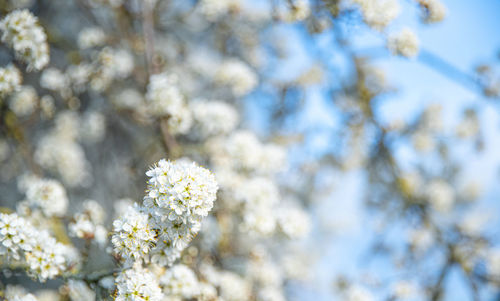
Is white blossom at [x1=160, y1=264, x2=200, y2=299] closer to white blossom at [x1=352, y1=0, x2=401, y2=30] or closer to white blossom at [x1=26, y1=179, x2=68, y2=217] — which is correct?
white blossom at [x1=26, y1=179, x2=68, y2=217]

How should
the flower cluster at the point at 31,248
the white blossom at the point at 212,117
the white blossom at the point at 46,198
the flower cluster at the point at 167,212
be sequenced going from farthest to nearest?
the white blossom at the point at 212,117 → the white blossom at the point at 46,198 → the flower cluster at the point at 31,248 → the flower cluster at the point at 167,212

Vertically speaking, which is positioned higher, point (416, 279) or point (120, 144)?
point (120, 144)

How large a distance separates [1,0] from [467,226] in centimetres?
575

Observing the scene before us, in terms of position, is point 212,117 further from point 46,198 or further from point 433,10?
point 433,10

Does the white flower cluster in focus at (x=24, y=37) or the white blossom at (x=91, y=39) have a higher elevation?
the white blossom at (x=91, y=39)

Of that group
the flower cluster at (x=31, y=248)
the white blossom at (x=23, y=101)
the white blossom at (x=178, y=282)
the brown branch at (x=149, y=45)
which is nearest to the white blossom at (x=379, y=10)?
the brown branch at (x=149, y=45)

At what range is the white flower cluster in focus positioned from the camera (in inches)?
94.0

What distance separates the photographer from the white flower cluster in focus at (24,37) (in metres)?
2.39

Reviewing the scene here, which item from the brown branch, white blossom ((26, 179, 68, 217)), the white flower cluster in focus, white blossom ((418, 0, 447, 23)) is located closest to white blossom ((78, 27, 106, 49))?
the brown branch

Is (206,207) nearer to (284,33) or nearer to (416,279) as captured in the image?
(416,279)

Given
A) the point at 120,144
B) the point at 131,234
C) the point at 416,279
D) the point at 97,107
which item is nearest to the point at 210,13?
the point at 97,107

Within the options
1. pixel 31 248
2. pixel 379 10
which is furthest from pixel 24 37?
pixel 379 10

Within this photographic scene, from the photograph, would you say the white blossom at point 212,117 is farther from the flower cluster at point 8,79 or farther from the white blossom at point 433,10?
the white blossom at point 433,10

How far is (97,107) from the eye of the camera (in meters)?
4.27
